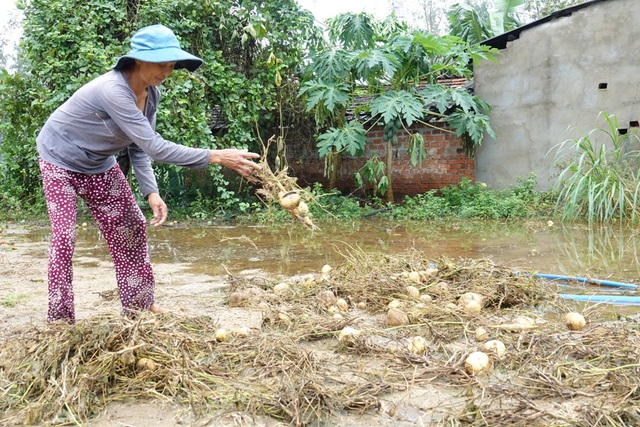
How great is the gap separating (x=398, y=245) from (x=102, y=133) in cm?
423

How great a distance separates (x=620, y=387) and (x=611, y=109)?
28.2 feet

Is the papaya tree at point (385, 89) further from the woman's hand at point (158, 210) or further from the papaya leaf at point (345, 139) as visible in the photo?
the woman's hand at point (158, 210)

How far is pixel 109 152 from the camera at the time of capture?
3080mm

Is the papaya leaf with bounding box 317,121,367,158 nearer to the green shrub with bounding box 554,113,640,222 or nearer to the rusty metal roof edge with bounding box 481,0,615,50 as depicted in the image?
the rusty metal roof edge with bounding box 481,0,615,50

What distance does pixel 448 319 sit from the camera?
3.19 m

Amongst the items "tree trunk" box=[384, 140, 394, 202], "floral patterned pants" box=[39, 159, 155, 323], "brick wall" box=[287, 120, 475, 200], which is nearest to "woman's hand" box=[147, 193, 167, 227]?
"floral patterned pants" box=[39, 159, 155, 323]

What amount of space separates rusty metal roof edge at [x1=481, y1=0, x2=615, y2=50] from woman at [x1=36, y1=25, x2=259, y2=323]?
342 inches

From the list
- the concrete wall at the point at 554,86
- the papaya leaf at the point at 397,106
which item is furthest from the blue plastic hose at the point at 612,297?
the papaya leaf at the point at 397,106

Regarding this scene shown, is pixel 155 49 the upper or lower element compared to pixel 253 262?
upper

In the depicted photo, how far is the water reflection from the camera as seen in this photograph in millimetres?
5289

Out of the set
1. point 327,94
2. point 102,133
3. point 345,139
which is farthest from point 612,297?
point 327,94

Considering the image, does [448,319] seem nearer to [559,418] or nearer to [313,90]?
[559,418]

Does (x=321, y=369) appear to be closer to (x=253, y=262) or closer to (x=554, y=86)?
(x=253, y=262)

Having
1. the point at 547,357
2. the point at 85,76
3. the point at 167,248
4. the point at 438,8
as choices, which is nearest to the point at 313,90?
→ the point at 85,76
